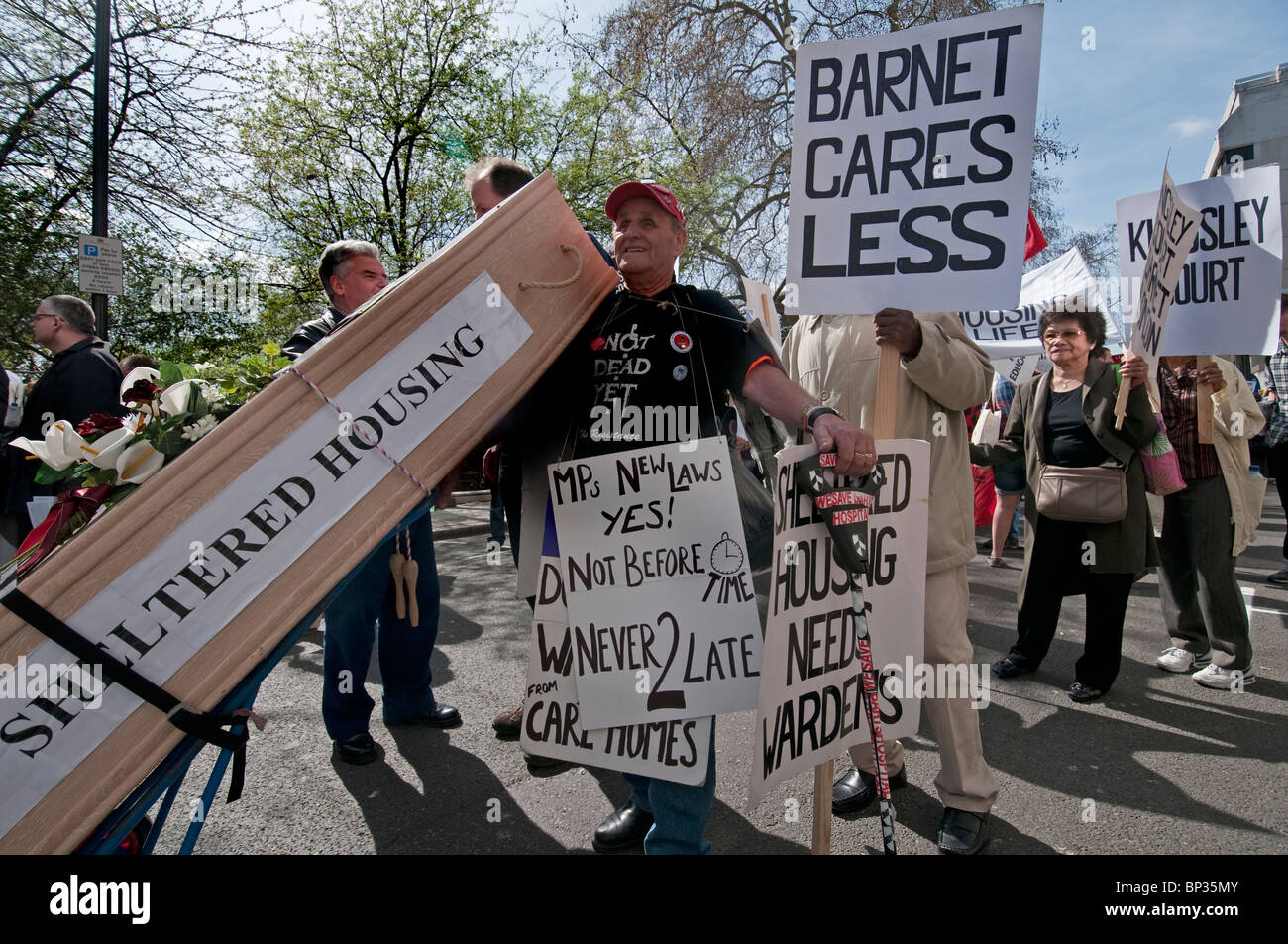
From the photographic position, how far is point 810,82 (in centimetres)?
238

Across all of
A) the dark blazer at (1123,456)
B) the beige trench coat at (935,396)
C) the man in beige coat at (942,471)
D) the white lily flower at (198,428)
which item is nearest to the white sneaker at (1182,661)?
the dark blazer at (1123,456)

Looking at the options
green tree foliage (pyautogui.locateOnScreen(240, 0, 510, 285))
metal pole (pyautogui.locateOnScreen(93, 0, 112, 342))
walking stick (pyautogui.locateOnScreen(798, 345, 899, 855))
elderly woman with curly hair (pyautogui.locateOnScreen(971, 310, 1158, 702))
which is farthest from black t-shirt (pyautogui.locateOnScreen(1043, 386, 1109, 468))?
green tree foliage (pyautogui.locateOnScreen(240, 0, 510, 285))

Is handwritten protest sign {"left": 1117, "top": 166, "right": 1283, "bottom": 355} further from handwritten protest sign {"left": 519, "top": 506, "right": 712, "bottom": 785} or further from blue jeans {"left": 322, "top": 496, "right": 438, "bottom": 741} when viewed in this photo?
blue jeans {"left": 322, "top": 496, "right": 438, "bottom": 741}

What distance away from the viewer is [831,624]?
215 cm

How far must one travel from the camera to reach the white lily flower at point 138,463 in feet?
5.75

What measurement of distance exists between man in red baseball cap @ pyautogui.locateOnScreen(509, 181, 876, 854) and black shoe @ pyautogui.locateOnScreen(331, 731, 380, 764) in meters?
1.50

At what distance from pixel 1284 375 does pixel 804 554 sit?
6.49 m

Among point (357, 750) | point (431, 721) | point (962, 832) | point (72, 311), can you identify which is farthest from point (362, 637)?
point (72, 311)

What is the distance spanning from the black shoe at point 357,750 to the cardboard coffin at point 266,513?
6.04ft

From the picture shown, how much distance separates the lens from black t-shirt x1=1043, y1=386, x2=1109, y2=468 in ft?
13.3

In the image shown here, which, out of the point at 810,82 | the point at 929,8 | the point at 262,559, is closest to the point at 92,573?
the point at 262,559
